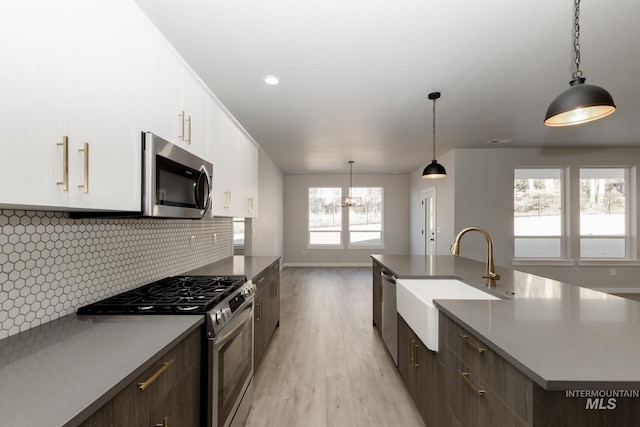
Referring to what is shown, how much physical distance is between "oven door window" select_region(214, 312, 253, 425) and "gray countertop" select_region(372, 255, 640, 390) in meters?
1.14

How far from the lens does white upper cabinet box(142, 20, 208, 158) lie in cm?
164

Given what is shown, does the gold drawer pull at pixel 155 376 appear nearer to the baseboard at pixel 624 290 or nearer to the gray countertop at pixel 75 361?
the gray countertop at pixel 75 361

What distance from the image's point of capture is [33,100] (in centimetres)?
95

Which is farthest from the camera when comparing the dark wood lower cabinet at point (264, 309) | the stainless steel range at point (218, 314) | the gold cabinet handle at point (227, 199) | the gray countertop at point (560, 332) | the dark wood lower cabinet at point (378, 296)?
the dark wood lower cabinet at point (378, 296)

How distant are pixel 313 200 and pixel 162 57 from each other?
7.16 m

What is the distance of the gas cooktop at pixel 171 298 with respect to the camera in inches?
58.0

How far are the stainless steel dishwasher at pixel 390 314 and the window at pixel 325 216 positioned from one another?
578 centimetres

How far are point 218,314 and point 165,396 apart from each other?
44cm

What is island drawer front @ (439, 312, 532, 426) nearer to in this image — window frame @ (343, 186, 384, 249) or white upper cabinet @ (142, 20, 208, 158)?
white upper cabinet @ (142, 20, 208, 158)

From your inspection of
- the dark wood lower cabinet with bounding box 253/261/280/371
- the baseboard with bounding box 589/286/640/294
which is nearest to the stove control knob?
the dark wood lower cabinet with bounding box 253/261/280/371

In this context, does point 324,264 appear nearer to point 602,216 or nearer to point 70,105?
point 602,216

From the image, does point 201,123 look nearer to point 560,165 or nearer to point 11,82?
point 11,82

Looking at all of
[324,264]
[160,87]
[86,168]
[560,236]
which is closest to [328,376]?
[86,168]

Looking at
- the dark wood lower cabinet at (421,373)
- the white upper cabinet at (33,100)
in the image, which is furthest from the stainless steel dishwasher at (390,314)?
the white upper cabinet at (33,100)
